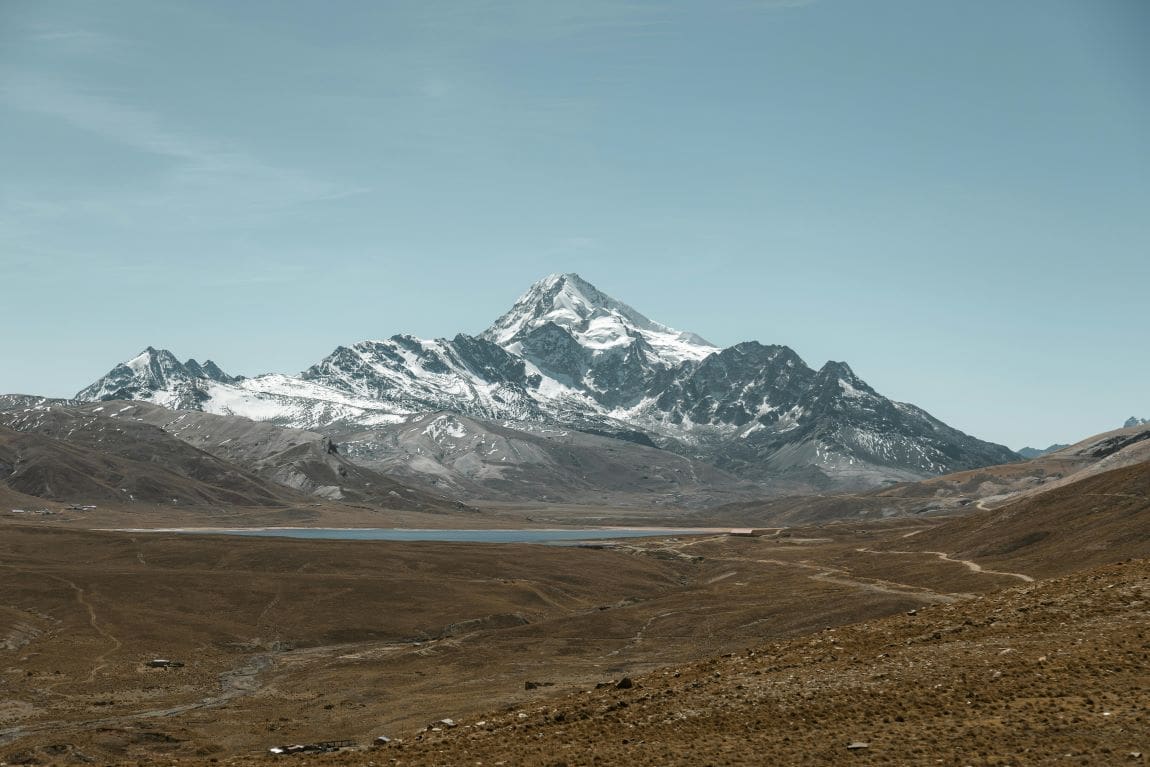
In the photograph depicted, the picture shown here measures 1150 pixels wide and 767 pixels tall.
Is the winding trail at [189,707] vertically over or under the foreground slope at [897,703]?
under

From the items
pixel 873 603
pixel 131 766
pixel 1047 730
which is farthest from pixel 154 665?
pixel 1047 730

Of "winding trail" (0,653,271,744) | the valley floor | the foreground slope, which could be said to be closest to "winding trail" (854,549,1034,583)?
the valley floor

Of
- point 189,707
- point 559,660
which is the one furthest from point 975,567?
point 189,707

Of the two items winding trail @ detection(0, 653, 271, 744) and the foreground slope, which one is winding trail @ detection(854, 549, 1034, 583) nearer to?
the foreground slope

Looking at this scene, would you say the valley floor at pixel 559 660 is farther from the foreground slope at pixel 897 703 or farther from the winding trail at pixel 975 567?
the winding trail at pixel 975 567

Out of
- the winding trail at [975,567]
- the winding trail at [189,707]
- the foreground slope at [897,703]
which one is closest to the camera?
the foreground slope at [897,703]

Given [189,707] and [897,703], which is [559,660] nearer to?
[189,707]

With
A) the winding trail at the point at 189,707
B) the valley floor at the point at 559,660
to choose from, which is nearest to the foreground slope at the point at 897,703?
the valley floor at the point at 559,660

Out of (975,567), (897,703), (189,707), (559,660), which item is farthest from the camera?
(975,567)

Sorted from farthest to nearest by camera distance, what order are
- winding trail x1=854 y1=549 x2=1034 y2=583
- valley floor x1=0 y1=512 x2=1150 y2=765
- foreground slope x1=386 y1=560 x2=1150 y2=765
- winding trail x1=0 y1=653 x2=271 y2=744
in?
winding trail x1=854 y1=549 x2=1034 y2=583 < winding trail x1=0 y1=653 x2=271 y2=744 < valley floor x1=0 y1=512 x2=1150 y2=765 < foreground slope x1=386 y1=560 x2=1150 y2=765

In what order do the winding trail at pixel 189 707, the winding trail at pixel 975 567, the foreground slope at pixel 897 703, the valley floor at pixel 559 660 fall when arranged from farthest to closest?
the winding trail at pixel 975 567
the winding trail at pixel 189 707
the valley floor at pixel 559 660
the foreground slope at pixel 897 703

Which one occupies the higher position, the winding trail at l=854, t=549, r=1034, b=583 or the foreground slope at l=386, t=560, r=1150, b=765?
the foreground slope at l=386, t=560, r=1150, b=765

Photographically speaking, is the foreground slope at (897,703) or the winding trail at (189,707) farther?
the winding trail at (189,707)

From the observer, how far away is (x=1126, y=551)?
137000 mm
